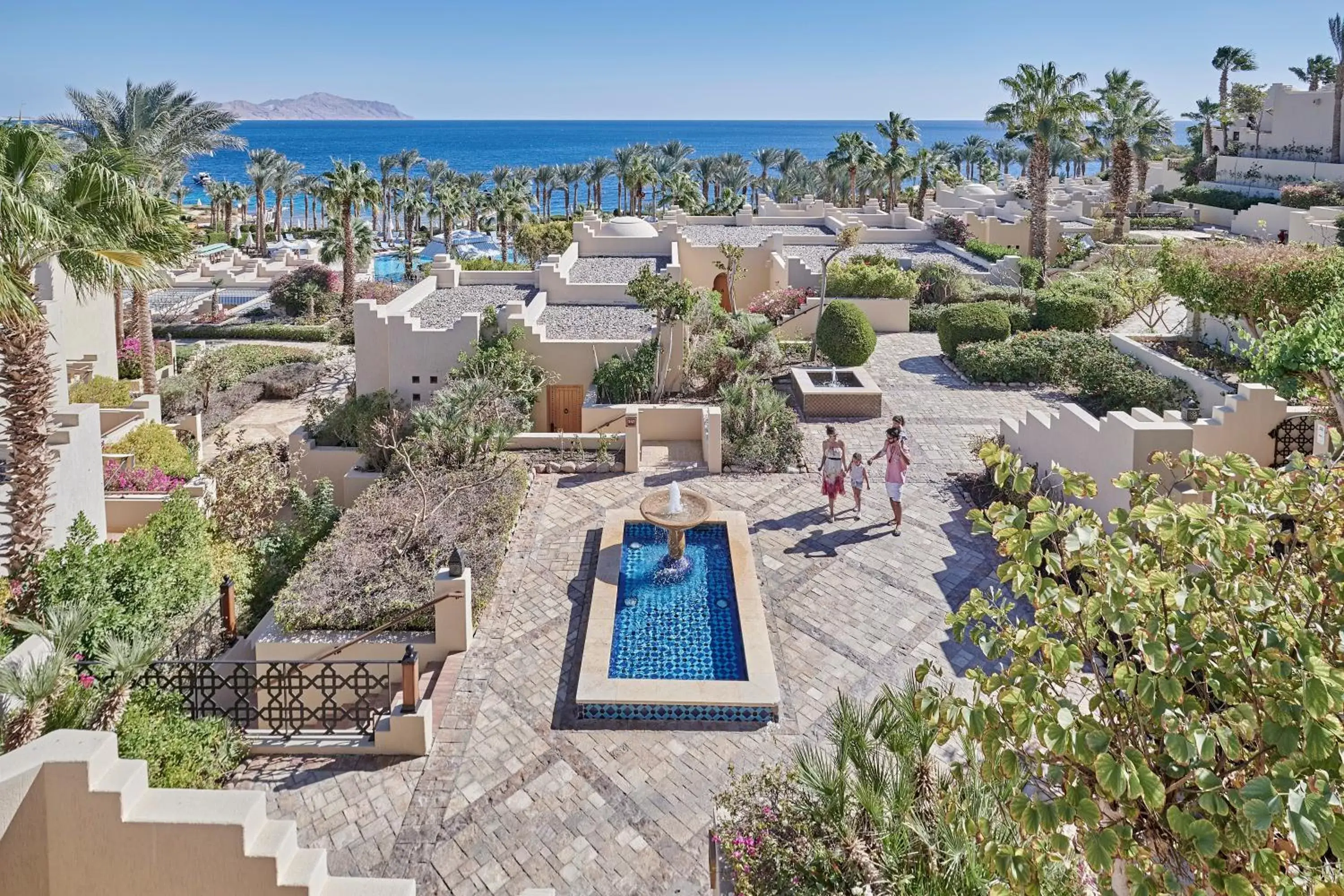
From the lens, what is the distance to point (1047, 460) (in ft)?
52.7

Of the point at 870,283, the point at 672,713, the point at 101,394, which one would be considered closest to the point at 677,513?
the point at 672,713

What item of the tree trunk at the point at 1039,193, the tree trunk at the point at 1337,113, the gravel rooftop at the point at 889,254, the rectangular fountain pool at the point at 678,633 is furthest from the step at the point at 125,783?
the tree trunk at the point at 1337,113

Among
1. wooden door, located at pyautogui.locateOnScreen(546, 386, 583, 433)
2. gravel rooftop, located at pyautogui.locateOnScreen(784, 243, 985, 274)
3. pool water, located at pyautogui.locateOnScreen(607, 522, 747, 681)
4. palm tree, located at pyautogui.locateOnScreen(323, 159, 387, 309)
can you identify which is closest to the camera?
pool water, located at pyautogui.locateOnScreen(607, 522, 747, 681)

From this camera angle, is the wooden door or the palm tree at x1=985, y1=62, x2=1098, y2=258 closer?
the wooden door

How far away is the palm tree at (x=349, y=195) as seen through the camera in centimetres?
3928

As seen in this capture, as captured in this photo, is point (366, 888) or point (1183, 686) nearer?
point (1183, 686)

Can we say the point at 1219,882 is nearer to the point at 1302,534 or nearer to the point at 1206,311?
the point at 1302,534

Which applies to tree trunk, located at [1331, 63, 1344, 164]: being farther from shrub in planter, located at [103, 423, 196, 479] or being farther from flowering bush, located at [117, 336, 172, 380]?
flowering bush, located at [117, 336, 172, 380]

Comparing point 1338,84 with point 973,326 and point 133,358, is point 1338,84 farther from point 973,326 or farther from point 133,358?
point 133,358

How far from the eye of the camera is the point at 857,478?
49.1 ft

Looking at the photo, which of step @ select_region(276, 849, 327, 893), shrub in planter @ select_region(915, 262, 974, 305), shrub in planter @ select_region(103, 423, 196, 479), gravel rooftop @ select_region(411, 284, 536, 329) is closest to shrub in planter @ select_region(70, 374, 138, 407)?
shrub in planter @ select_region(103, 423, 196, 479)

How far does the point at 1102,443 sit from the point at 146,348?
2625cm

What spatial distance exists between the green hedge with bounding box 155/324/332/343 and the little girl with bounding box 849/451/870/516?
28.7 meters

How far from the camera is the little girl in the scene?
48.7 feet
